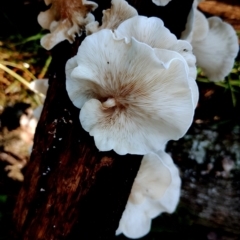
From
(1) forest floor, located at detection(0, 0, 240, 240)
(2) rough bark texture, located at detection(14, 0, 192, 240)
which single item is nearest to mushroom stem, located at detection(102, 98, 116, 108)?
(2) rough bark texture, located at detection(14, 0, 192, 240)

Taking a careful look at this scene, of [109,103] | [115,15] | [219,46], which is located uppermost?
[115,15]

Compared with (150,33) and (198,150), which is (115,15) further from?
(198,150)

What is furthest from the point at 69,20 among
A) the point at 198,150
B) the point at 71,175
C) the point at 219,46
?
the point at 198,150

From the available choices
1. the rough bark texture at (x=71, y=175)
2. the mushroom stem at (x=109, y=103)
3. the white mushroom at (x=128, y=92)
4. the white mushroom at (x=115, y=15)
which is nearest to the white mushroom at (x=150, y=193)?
the rough bark texture at (x=71, y=175)

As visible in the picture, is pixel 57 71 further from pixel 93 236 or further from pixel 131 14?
pixel 93 236

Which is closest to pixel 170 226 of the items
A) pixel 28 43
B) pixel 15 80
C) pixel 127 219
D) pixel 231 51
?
pixel 127 219

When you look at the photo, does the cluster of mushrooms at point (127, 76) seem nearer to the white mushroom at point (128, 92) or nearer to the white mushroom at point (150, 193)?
the white mushroom at point (128, 92)
